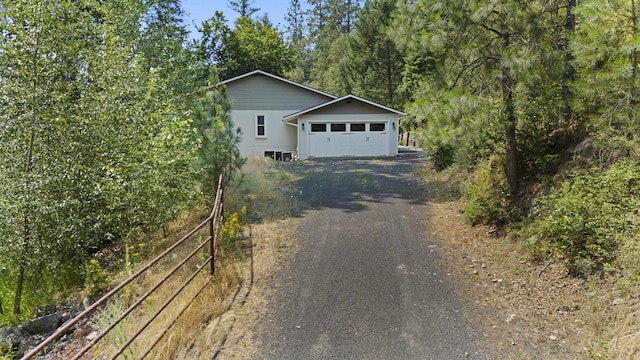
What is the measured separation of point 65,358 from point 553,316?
5.49 m

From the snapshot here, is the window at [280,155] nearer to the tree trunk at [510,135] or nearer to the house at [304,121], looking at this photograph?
the house at [304,121]

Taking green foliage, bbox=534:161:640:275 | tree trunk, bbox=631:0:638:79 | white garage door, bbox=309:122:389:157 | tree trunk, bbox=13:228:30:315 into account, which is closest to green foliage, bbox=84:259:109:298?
tree trunk, bbox=13:228:30:315

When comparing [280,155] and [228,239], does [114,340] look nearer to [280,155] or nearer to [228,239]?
[228,239]

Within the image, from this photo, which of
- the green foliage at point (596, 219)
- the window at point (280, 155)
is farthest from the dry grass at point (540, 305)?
the window at point (280, 155)

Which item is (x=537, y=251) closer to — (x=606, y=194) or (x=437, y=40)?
(x=606, y=194)

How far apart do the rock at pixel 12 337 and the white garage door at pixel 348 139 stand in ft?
48.4

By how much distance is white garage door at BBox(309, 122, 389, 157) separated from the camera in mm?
19312

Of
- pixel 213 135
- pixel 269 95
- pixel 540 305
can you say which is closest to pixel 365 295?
pixel 540 305

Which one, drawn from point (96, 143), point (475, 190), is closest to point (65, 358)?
point (96, 143)

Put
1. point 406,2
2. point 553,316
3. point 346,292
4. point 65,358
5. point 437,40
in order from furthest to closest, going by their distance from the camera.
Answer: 1. point 406,2
2. point 437,40
3. point 346,292
4. point 65,358
5. point 553,316

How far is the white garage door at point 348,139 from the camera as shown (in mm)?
19312

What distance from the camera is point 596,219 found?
4457mm

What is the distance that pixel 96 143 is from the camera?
689 centimetres

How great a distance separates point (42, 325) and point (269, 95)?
16210 mm
